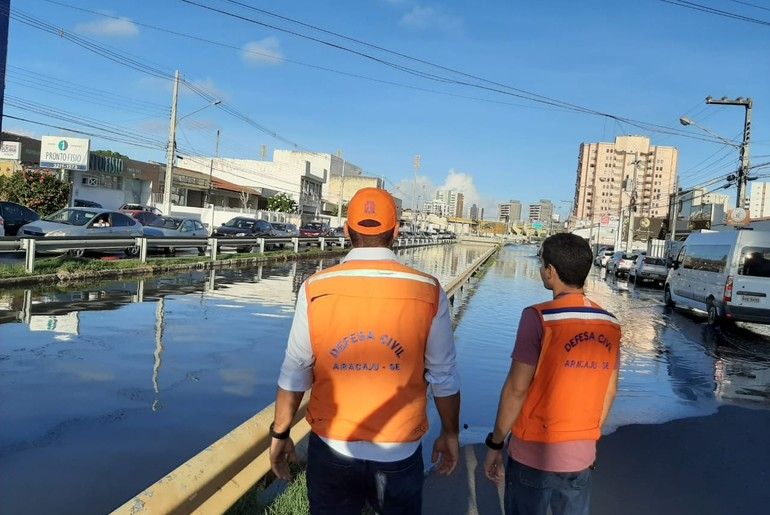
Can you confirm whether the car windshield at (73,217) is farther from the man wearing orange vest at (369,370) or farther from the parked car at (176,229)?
the man wearing orange vest at (369,370)

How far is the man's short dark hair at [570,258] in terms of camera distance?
10.1 ft

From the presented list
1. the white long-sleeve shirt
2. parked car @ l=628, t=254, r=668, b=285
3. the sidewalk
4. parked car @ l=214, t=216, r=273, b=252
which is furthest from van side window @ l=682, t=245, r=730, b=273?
parked car @ l=214, t=216, r=273, b=252

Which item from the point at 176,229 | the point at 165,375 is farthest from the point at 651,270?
the point at 165,375

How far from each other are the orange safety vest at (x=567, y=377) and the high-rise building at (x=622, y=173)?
9533cm

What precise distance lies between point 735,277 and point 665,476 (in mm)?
11572

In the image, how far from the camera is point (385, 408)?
2533 mm

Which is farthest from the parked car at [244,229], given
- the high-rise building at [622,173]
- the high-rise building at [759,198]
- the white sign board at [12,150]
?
the high-rise building at [622,173]

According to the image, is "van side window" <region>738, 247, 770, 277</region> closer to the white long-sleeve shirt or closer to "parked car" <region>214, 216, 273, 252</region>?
the white long-sleeve shirt

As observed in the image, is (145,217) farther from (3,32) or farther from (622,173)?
(622,173)

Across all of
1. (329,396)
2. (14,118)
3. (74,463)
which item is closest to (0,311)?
(74,463)

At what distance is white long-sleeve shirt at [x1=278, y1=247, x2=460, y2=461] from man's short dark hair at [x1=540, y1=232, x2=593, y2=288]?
0.73 meters

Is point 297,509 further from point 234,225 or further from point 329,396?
point 234,225

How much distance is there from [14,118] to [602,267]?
142ft

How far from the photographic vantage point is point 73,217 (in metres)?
21.6
